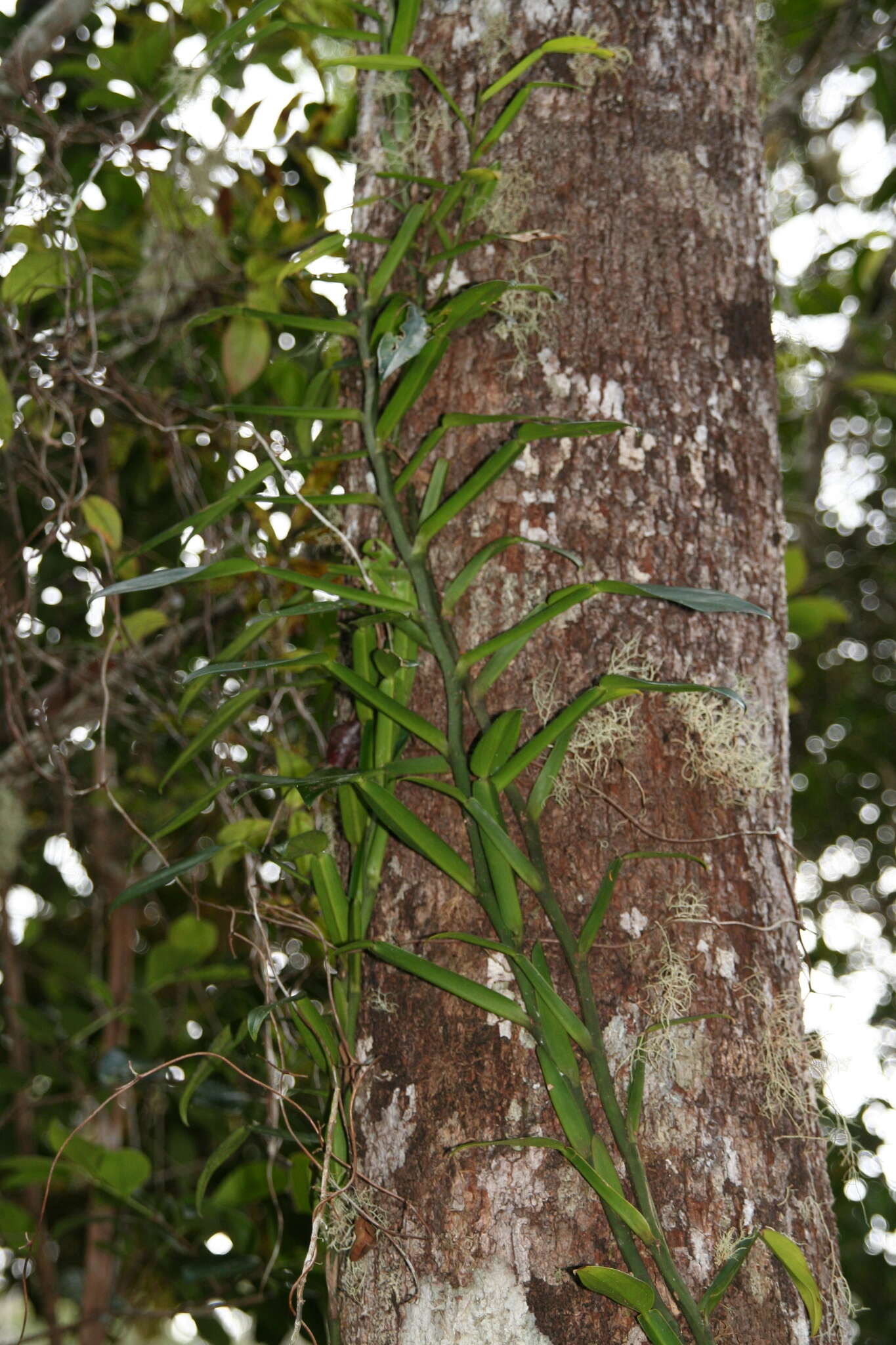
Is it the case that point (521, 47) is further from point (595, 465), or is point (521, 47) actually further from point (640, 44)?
point (595, 465)

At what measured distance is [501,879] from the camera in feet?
1.95

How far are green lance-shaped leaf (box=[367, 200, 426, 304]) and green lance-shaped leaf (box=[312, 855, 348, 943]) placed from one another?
395 mm

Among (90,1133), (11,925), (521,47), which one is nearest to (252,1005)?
(90,1133)

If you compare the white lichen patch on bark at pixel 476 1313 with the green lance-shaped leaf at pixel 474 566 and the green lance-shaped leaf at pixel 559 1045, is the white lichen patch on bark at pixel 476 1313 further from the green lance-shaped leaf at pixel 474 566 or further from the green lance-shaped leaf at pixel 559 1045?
the green lance-shaped leaf at pixel 474 566

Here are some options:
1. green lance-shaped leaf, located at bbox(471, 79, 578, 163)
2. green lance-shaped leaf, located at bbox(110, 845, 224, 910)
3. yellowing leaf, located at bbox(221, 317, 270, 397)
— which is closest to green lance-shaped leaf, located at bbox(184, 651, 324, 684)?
green lance-shaped leaf, located at bbox(110, 845, 224, 910)

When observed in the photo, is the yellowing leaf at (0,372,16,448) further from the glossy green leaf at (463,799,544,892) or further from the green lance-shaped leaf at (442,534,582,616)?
the glossy green leaf at (463,799,544,892)

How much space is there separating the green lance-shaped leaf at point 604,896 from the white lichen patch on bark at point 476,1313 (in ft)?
0.56

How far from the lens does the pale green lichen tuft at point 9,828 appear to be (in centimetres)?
147

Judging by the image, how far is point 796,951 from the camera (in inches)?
26.5

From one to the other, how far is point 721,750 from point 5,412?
71 centimetres

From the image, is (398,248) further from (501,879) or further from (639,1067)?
(639,1067)

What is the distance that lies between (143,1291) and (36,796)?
0.86m

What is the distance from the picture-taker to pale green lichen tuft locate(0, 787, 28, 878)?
147 centimetres

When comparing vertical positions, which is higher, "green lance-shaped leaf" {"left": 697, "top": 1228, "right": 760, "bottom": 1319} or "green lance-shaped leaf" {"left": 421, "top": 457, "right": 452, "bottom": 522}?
"green lance-shaped leaf" {"left": 421, "top": 457, "right": 452, "bottom": 522}
